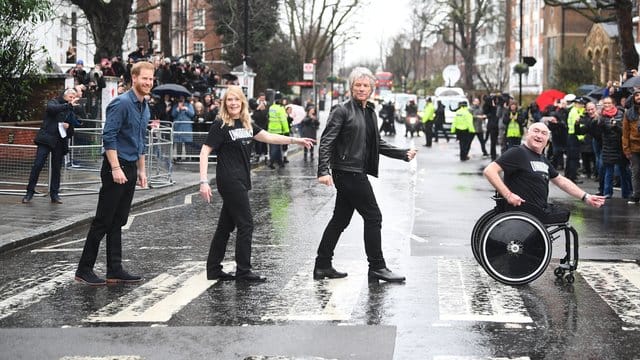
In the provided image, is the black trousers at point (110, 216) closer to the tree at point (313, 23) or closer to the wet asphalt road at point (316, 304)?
the wet asphalt road at point (316, 304)

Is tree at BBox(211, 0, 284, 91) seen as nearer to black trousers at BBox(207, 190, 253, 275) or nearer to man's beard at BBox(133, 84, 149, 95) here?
man's beard at BBox(133, 84, 149, 95)

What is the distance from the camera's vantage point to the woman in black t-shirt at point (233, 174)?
31.6 feet

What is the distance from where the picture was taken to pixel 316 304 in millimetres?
8484

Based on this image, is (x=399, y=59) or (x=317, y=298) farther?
(x=399, y=59)

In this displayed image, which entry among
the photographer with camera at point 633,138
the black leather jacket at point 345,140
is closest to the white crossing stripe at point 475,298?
the black leather jacket at point 345,140

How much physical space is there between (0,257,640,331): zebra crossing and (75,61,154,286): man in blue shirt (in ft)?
0.89

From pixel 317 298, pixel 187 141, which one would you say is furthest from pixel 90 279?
pixel 187 141

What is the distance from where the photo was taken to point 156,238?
13.1 metres

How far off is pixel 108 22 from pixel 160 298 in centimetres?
2287

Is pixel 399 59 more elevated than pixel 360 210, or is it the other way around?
pixel 399 59

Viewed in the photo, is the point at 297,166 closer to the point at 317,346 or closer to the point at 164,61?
the point at 164,61

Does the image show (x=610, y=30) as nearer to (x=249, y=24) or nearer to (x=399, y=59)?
(x=249, y=24)

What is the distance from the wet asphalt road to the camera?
700 cm

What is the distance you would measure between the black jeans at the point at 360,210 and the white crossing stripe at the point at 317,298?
0.75 feet
